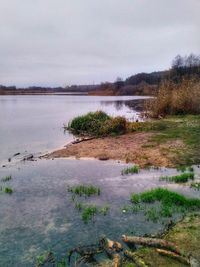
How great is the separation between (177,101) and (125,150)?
571 inches

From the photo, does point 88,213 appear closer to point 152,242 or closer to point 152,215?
point 152,215

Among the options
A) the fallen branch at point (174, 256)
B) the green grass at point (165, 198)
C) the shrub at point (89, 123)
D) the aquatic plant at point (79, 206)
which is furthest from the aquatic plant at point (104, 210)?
the shrub at point (89, 123)

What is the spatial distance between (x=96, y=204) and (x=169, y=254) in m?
3.40

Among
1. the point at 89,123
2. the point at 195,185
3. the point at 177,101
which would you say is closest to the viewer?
the point at 195,185

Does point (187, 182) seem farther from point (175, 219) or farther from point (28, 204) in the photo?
point (28, 204)

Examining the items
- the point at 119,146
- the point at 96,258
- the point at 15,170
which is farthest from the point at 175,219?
the point at 119,146

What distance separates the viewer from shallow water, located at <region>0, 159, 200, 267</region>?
23.7 ft

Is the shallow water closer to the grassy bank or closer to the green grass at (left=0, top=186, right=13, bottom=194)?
the green grass at (left=0, top=186, right=13, bottom=194)

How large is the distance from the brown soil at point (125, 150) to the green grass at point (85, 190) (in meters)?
3.94

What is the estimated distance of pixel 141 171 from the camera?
13305 mm

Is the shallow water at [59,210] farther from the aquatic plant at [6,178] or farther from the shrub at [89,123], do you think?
the shrub at [89,123]

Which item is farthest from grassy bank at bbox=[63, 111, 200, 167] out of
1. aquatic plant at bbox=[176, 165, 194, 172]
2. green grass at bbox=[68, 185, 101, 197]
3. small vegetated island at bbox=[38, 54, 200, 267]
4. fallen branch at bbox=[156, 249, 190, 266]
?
fallen branch at bbox=[156, 249, 190, 266]

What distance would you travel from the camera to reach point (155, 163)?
14.5 metres

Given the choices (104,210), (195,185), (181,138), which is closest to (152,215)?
(104,210)
